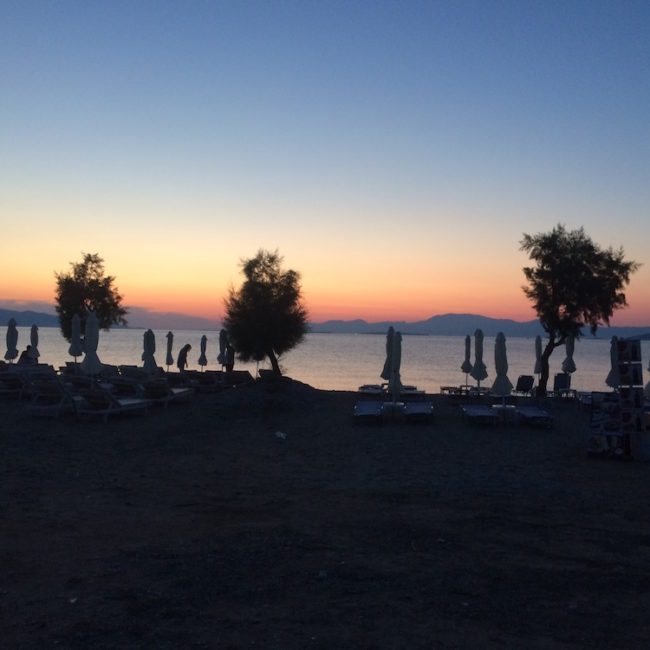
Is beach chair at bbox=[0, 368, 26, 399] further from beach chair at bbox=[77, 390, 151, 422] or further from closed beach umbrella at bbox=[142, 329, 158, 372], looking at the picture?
closed beach umbrella at bbox=[142, 329, 158, 372]

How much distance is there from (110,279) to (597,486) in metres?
26.6

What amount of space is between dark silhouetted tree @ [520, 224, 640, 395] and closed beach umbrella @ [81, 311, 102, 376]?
14.3 m

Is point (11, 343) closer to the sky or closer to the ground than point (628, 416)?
closer to the sky

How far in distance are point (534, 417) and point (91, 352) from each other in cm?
1053

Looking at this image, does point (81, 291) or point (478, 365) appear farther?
point (81, 291)

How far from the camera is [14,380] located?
19.7 m

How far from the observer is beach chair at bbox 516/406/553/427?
15.8 m

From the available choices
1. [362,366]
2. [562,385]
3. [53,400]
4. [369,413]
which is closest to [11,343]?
[53,400]

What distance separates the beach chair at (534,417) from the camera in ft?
51.8

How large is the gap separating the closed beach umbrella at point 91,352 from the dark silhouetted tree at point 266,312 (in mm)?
7288

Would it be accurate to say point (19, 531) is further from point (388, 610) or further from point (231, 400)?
point (231, 400)

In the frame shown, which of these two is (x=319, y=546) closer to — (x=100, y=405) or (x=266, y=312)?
(x=100, y=405)

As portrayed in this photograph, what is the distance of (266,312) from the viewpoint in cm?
2559

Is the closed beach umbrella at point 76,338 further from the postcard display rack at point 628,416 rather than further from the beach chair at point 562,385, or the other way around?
the postcard display rack at point 628,416
